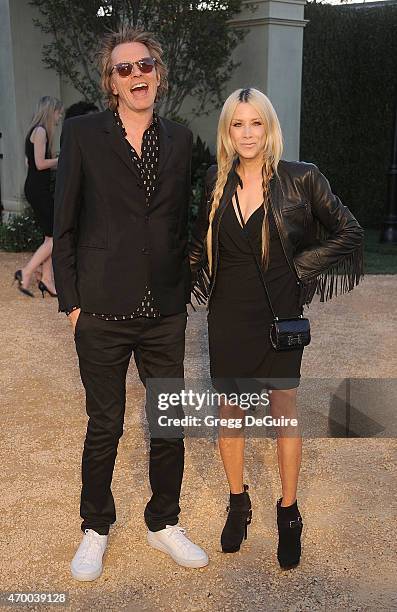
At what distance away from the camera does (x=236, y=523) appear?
9.50 feet

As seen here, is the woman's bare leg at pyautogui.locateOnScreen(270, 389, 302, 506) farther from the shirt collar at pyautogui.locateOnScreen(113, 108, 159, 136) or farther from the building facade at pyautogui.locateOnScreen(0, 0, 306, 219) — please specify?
the building facade at pyautogui.locateOnScreen(0, 0, 306, 219)

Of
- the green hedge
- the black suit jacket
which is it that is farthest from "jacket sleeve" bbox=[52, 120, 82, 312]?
the green hedge

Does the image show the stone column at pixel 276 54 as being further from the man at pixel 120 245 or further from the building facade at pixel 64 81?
the man at pixel 120 245

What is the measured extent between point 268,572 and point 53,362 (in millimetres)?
3098

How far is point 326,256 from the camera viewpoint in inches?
110

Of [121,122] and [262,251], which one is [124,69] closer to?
[121,122]

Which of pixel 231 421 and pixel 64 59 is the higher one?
pixel 64 59

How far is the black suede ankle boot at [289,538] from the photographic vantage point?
2.76 meters

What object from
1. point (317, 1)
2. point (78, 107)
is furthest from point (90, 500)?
point (317, 1)

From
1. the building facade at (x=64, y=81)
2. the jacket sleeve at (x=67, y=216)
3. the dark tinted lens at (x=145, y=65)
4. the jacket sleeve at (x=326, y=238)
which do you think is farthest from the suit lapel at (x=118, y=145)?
the building facade at (x=64, y=81)

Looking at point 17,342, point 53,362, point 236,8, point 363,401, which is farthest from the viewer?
point 236,8

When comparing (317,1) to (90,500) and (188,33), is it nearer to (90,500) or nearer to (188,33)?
(188,33)

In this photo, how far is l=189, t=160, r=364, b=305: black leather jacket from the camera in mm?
2689

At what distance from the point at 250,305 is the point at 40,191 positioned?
5.03 m
